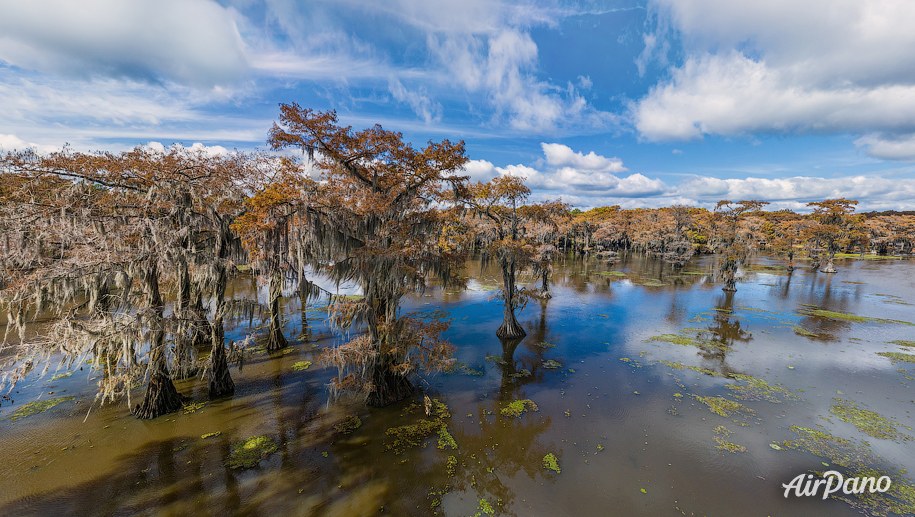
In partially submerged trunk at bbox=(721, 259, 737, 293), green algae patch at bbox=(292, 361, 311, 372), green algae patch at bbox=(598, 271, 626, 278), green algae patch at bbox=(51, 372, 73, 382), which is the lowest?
green algae patch at bbox=(51, 372, 73, 382)

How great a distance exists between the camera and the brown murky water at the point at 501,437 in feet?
24.6

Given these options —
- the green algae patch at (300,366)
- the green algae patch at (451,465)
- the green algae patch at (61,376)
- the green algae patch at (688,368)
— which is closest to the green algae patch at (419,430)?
the green algae patch at (451,465)

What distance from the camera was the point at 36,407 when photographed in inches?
419

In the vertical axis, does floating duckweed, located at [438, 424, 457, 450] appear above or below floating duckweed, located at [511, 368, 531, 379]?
below

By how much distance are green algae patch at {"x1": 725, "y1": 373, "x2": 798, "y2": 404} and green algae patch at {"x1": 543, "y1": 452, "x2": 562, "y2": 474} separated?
7.85m

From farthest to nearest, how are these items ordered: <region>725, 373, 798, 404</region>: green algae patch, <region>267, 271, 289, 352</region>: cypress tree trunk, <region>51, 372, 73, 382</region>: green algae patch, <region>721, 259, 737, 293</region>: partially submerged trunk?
<region>721, 259, 737, 293</region>: partially submerged trunk, <region>267, 271, 289, 352</region>: cypress tree trunk, <region>51, 372, 73, 382</region>: green algae patch, <region>725, 373, 798, 404</region>: green algae patch

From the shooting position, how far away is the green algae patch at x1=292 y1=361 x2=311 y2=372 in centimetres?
1386

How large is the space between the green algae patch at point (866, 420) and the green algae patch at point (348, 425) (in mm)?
14767

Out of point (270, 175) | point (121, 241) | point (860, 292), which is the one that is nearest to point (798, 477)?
point (121, 241)

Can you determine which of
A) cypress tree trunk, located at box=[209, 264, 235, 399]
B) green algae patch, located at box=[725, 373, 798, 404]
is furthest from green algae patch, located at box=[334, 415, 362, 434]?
green algae patch, located at box=[725, 373, 798, 404]

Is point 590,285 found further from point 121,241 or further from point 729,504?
point 121,241

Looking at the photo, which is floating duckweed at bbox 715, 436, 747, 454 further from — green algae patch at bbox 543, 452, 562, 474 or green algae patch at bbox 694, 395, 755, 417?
green algae patch at bbox 543, 452, 562, 474

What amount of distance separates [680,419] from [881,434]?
17.5ft

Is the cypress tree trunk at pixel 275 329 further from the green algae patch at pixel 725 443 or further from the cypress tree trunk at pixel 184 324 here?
the green algae patch at pixel 725 443
